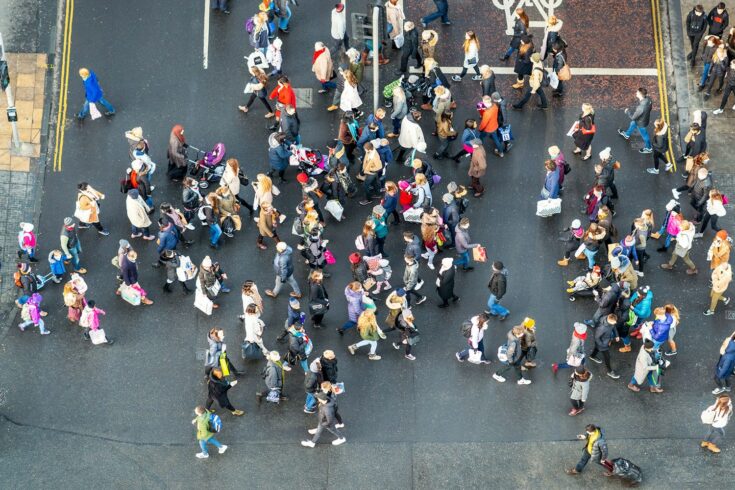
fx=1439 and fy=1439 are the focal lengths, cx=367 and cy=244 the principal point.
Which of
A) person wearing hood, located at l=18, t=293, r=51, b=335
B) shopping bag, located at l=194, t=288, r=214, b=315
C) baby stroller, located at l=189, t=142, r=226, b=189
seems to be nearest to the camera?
person wearing hood, located at l=18, t=293, r=51, b=335

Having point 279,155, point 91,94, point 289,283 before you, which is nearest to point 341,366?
point 289,283

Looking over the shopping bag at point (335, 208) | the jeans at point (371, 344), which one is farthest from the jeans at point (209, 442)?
the shopping bag at point (335, 208)

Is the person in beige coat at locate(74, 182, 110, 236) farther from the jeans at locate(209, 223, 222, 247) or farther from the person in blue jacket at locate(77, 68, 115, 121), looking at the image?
the person in blue jacket at locate(77, 68, 115, 121)

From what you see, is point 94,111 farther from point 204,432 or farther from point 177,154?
point 204,432

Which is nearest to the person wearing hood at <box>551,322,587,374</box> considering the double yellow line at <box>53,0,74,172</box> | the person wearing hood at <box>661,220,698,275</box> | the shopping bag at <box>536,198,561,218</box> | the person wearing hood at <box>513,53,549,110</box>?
the person wearing hood at <box>661,220,698,275</box>

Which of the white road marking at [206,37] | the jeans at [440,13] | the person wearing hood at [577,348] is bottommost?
the person wearing hood at [577,348]

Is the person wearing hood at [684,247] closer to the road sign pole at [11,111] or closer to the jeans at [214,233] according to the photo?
the jeans at [214,233]

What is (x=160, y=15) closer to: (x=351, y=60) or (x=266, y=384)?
(x=351, y=60)
